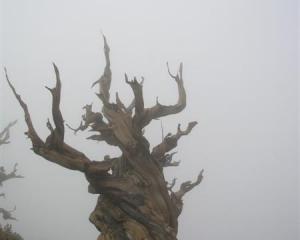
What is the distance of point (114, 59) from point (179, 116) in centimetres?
388

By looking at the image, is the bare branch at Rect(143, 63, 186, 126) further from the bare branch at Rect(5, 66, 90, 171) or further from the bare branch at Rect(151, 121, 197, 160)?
the bare branch at Rect(5, 66, 90, 171)

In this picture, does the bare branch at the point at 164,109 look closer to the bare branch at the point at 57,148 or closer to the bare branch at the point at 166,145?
the bare branch at the point at 166,145

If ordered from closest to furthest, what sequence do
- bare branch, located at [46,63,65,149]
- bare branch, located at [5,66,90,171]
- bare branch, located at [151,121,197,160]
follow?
1. bare branch, located at [46,63,65,149]
2. bare branch, located at [5,66,90,171]
3. bare branch, located at [151,121,197,160]

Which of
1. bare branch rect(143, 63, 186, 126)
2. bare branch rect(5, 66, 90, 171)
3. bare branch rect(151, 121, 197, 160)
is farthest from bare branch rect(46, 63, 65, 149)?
bare branch rect(151, 121, 197, 160)

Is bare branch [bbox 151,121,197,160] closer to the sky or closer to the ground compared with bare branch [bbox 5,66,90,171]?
closer to the sky

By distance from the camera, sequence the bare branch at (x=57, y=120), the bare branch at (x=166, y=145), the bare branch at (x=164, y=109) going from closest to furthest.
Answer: the bare branch at (x=57, y=120), the bare branch at (x=164, y=109), the bare branch at (x=166, y=145)

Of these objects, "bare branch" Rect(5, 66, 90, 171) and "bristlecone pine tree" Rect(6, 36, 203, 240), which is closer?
"bare branch" Rect(5, 66, 90, 171)

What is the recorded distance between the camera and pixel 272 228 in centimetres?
1054

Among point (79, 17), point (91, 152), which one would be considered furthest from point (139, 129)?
point (91, 152)

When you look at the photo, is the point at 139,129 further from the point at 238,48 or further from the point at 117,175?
the point at 238,48

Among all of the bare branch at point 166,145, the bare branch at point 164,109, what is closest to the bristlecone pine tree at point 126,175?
the bare branch at point 164,109

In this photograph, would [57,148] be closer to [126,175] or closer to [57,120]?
[57,120]

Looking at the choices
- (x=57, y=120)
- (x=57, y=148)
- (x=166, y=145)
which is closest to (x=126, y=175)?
(x=166, y=145)

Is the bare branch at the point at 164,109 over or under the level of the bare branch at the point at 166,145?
over
